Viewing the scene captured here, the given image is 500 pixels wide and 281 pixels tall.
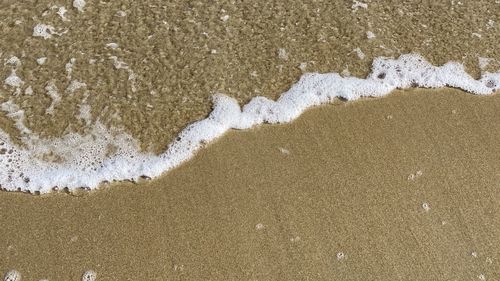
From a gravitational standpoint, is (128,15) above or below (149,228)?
above

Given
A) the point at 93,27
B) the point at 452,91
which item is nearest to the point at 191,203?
the point at 93,27

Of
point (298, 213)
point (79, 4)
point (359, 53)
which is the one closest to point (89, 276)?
point (298, 213)

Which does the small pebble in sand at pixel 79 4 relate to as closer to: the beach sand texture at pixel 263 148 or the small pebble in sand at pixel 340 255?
the beach sand texture at pixel 263 148

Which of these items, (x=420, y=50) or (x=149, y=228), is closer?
(x=149, y=228)

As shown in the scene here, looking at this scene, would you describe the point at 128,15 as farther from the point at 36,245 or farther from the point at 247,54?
the point at 36,245

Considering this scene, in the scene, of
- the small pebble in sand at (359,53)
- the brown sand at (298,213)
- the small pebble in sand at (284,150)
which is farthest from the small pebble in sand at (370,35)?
the small pebble in sand at (284,150)

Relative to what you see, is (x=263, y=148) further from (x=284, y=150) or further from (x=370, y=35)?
(x=370, y=35)

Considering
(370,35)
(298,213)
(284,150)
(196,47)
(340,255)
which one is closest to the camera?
(340,255)
